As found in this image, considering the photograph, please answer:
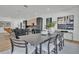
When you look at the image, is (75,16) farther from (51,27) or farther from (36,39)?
(36,39)

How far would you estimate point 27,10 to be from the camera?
6.74ft

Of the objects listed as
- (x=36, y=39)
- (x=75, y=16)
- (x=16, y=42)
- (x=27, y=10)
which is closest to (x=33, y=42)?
(x=36, y=39)

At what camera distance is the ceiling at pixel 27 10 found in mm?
2023

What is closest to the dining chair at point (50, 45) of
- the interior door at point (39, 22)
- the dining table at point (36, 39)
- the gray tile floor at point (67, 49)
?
the dining table at point (36, 39)

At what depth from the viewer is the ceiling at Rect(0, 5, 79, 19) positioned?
6.64 ft

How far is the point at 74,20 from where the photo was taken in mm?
2084

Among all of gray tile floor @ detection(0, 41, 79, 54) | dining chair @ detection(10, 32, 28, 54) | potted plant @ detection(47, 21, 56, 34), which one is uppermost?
potted plant @ detection(47, 21, 56, 34)

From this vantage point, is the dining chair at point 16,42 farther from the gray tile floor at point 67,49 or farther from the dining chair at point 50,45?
the dining chair at point 50,45

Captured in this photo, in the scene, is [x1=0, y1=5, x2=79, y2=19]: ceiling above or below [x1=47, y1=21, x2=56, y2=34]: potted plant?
above

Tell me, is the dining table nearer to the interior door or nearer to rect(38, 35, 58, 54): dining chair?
rect(38, 35, 58, 54): dining chair

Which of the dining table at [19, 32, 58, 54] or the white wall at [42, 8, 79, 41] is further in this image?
the dining table at [19, 32, 58, 54]

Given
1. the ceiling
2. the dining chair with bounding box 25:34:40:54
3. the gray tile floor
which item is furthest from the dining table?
the ceiling
